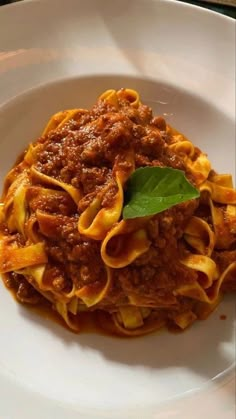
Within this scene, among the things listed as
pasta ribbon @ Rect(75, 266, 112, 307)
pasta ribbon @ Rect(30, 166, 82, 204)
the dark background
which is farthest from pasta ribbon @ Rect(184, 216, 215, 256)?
the dark background

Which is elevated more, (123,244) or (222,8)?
(222,8)

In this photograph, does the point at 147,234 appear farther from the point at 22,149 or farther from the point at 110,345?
the point at 22,149

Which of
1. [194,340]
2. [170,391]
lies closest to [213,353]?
[194,340]

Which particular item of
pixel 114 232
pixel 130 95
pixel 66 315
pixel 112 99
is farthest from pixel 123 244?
pixel 130 95

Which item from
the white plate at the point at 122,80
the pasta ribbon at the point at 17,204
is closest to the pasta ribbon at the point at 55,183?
the pasta ribbon at the point at 17,204

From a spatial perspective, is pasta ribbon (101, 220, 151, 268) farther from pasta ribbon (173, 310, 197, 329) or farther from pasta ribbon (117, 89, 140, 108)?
pasta ribbon (117, 89, 140, 108)

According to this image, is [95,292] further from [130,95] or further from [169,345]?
[130,95]
